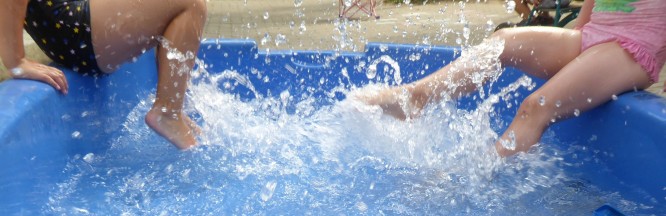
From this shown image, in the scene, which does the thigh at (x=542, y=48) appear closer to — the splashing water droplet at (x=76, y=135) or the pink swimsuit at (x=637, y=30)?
the pink swimsuit at (x=637, y=30)

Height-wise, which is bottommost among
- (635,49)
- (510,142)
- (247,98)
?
(247,98)

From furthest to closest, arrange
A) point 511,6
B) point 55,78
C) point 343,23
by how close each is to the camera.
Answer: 1. point 343,23
2. point 511,6
3. point 55,78

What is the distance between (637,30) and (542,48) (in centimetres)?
25

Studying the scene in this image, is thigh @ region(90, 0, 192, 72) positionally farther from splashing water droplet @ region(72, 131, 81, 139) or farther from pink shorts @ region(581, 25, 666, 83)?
pink shorts @ region(581, 25, 666, 83)

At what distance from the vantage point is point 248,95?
2.63m

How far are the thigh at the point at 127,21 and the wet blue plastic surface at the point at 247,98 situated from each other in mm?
177

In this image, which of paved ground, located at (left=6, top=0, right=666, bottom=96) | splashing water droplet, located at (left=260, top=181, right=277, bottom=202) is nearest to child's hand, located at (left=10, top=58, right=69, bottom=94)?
splashing water droplet, located at (left=260, top=181, right=277, bottom=202)

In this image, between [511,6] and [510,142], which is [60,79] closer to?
[510,142]

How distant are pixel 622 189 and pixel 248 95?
1334 millimetres

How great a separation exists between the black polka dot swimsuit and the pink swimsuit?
1365 mm

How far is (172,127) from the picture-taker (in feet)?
6.54

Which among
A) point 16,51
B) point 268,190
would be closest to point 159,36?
point 16,51

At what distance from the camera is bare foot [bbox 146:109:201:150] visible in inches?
77.3

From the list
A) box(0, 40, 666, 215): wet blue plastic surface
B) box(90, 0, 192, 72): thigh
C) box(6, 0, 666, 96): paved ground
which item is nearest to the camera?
box(0, 40, 666, 215): wet blue plastic surface
